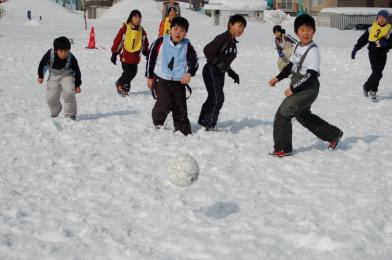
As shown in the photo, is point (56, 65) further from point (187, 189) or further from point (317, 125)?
point (317, 125)

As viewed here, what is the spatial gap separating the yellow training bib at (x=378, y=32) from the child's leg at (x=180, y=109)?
5123mm

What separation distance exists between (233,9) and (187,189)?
1652 inches

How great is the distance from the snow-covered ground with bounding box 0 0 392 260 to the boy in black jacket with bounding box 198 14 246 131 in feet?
1.10

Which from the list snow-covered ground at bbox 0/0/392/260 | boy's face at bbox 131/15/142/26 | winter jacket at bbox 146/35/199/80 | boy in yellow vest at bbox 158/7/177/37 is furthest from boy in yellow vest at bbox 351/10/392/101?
winter jacket at bbox 146/35/199/80

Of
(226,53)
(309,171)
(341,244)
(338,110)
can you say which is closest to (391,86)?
(338,110)

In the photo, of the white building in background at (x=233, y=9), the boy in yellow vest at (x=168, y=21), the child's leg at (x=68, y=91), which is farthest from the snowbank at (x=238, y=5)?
the child's leg at (x=68, y=91)

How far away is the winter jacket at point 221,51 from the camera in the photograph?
714 cm

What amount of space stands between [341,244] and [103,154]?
3341mm

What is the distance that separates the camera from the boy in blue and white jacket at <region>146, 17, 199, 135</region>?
705 centimetres

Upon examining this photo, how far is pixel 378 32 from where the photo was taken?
33.9ft

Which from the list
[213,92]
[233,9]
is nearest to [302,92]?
[213,92]

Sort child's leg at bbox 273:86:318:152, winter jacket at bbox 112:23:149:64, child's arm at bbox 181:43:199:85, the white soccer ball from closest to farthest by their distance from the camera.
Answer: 1. the white soccer ball
2. child's leg at bbox 273:86:318:152
3. child's arm at bbox 181:43:199:85
4. winter jacket at bbox 112:23:149:64

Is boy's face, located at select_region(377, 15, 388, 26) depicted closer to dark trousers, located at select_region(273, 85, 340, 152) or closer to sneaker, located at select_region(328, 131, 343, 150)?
sneaker, located at select_region(328, 131, 343, 150)

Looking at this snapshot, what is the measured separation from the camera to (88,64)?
16.4 m
